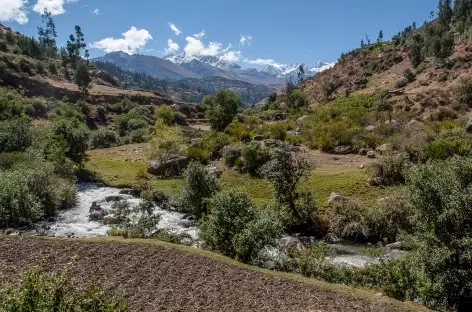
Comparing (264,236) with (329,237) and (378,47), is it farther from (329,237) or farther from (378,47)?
(378,47)

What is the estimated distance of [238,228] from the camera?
22938mm

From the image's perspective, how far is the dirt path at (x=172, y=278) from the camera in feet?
55.1

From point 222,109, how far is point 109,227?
50.8 m

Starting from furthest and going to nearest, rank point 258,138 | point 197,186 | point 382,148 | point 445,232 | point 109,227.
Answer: point 258,138
point 382,148
point 197,186
point 109,227
point 445,232

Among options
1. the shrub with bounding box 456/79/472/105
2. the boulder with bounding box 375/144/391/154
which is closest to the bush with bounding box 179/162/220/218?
the boulder with bounding box 375/144/391/154

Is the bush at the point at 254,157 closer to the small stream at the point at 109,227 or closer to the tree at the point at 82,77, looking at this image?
the small stream at the point at 109,227

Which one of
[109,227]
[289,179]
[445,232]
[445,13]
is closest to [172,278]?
[445,232]

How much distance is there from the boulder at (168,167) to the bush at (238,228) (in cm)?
2659

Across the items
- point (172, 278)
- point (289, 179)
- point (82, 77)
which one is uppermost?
point (82, 77)

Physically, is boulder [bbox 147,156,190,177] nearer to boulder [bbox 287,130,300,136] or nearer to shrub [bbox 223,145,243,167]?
shrub [bbox 223,145,243,167]

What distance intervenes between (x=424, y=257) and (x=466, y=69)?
269ft

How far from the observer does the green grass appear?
126 ft

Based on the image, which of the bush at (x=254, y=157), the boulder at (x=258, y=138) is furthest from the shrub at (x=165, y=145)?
the boulder at (x=258, y=138)

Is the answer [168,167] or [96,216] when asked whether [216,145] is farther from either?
[96,216]
